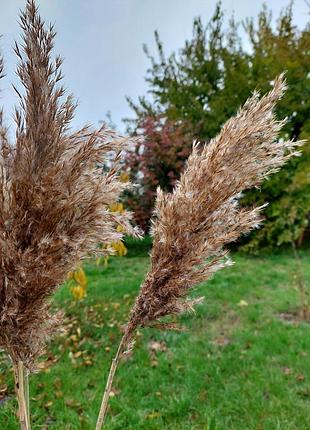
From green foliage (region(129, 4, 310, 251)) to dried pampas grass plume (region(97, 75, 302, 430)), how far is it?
8.59 meters

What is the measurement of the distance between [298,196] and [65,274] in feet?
32.1

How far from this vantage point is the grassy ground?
9.48ft

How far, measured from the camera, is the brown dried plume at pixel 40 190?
0.90 meters

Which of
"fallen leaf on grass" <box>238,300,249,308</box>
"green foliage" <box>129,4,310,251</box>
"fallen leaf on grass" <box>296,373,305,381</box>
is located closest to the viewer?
"fallen leaf on grass" <box>296,373,305,381</box>

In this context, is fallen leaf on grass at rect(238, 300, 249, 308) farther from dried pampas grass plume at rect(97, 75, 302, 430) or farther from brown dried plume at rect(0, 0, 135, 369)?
brown dried plume at rect(0, 0, 135, 369)

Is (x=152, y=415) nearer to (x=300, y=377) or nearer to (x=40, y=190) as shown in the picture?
(x=300, y=377)

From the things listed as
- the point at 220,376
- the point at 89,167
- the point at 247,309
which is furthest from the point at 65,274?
the point at 247,309

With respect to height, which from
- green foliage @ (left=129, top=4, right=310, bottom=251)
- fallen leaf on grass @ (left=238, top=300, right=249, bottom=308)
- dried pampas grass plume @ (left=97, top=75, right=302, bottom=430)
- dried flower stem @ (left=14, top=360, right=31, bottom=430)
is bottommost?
fallen leaf on grass @ (left=238, top=300, right=249, bottom=308)

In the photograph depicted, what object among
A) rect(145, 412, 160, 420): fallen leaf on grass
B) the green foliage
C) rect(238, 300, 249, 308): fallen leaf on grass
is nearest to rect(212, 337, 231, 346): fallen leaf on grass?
rect(238, 300, 249, 308): fallen leaf on grass

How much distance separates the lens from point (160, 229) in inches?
44.0

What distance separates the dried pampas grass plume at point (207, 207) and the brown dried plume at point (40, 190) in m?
0.20

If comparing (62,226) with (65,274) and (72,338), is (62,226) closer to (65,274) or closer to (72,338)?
(65,274)

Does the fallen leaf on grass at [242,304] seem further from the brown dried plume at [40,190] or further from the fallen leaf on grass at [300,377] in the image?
the brown dried plume at [40,190]

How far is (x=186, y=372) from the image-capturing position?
364cm
